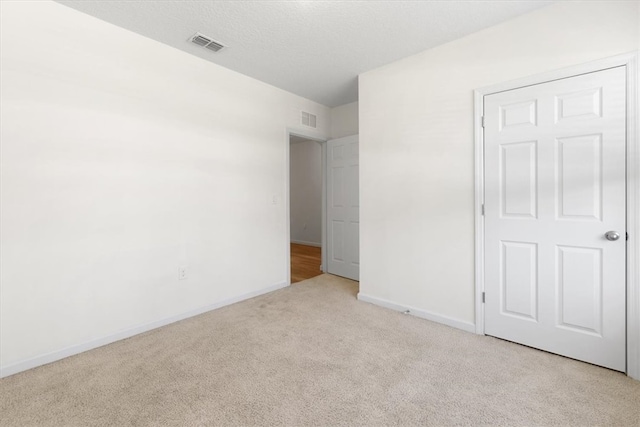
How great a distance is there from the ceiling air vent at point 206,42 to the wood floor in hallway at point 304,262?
2.96 m

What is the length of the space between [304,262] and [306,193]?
249 cm

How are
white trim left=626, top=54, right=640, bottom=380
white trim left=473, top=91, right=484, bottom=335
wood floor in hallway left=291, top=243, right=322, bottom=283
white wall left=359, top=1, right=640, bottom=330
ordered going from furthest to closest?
1. wood floor in hallway left=291, top=243, right=322, bottom=283
2. white trim left=473, top=91, right=484, bottom=335
3. white wall left=359, top=1, right=640, bottom=330
4. white trim left=626, top=54, right=640, bottom=380

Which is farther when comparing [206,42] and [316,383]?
[206,42]

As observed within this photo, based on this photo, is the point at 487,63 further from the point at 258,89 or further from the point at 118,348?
the point at 118,348

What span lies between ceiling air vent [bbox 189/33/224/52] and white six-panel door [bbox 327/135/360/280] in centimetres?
202

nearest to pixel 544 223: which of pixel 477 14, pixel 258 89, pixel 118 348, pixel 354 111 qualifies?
pixel 477 14

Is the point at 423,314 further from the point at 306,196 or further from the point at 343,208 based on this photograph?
the point at 306,196

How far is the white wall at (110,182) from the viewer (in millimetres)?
1941

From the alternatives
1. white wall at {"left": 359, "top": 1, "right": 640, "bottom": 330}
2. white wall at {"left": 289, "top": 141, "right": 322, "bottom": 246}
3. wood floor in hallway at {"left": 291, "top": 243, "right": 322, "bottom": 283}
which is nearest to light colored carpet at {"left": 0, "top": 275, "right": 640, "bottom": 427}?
white wall at {"left": 359, "top": 1, "right": 640, "bottom": 330}

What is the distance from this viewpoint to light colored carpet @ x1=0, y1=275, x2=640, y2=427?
1.51 m

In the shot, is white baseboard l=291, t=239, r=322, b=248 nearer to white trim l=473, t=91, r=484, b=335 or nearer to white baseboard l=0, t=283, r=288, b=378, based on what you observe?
white baseboard l=0, t=283, r=288, b=378

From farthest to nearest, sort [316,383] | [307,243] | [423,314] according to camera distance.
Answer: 1. [307,243]
2. [423,314]
3. [316,383]

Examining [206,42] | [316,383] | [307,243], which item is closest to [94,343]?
[316,383]

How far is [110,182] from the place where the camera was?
2.32 m
